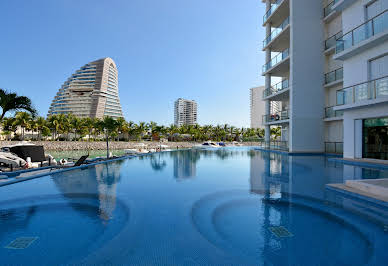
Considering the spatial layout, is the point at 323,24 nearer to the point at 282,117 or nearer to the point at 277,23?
the point at 277,23

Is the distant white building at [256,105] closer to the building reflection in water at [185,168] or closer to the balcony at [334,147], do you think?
the balcony at [334,147]

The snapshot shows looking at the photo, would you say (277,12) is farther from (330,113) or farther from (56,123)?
(56,123)

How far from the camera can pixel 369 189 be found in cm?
510

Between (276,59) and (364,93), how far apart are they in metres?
12.2

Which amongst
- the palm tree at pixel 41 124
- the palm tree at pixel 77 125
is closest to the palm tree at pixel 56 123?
the palm tree at pixel 41 124

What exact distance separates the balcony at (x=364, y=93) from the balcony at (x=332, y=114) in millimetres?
4547

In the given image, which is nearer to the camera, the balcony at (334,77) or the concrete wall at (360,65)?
the concrete wall at (360,65)

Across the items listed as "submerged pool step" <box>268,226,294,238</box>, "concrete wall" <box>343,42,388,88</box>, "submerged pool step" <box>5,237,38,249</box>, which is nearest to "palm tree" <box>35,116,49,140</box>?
"submerged pool step" <box>5,237,38,249</box>

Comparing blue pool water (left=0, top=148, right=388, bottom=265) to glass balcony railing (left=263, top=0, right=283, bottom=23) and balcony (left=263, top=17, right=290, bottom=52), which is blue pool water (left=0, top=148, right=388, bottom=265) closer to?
balcony (left=263, top=17, right=290, bottom=52)

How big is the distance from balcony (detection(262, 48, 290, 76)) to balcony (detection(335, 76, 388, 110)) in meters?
8.84

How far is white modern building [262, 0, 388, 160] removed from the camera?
10.7m

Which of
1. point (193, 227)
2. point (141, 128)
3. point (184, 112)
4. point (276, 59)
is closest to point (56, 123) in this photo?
point (141, 128)

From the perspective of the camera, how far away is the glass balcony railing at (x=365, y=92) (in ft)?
32.1

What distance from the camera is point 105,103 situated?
117500 mm
